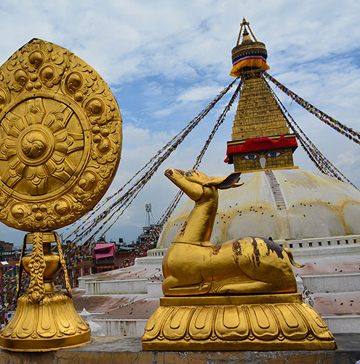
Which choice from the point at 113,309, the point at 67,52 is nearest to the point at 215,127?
the point at 113,309

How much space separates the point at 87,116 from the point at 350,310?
7275 millimetres

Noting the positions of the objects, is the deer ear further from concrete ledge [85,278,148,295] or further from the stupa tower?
the stupa tower

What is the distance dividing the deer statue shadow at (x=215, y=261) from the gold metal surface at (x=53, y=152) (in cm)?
77

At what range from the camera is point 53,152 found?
3141mm

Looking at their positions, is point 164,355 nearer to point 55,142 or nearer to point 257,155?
point 55,142

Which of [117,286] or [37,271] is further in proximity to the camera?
[117,286]

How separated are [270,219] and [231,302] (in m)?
11.0

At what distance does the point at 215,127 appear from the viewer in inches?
731

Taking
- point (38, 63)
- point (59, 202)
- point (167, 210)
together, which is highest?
point (167, 210)

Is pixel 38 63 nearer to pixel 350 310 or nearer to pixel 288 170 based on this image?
pixel 350 310

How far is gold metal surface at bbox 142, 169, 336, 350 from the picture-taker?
7.95ft

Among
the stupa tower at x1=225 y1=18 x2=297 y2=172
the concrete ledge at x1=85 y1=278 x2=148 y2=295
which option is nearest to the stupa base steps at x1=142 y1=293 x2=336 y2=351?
the concrete ledge at x1=85 y1=278 x2=148 y2=295

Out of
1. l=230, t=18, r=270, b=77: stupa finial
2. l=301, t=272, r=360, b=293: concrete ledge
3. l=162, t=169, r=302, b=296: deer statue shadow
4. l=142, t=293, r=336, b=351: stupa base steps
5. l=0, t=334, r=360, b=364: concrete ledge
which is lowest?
l=0, t=334, r=360, b=364: concrete ledge

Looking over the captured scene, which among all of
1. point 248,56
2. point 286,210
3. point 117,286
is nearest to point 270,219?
point 286,210
